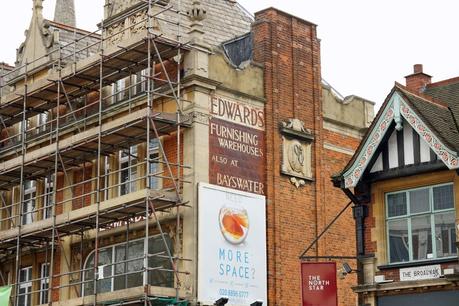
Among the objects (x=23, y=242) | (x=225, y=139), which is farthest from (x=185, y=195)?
(x=23, y=242)

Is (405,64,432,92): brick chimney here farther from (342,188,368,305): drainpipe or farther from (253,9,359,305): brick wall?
(253,9,359,305): brick wall

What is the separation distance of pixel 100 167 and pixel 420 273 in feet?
47.6

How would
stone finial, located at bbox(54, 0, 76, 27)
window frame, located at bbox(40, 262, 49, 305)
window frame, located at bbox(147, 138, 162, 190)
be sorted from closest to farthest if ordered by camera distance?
1. window frame, located at bbox(147, 138, 162, 190)
2. window frame, located at bbox(40, 262, 49, 305)
3. stone finial, located at bbox(54, 0, 76, 27)

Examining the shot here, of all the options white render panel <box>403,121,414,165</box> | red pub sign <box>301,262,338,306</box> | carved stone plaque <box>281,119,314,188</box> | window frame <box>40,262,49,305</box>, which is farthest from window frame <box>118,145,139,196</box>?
white render panel <box>403,121,414,165</box>

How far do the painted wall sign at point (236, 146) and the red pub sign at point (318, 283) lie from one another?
6.74 meters

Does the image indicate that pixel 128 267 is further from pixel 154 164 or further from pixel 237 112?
pixel 237 112

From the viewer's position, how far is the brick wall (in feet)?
113

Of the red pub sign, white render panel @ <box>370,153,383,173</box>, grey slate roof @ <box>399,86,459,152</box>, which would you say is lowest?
the red pub sign

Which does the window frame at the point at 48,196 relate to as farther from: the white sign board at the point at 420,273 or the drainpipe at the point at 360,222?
the white sign board at the point at 420,273

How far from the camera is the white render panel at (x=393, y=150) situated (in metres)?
26.3

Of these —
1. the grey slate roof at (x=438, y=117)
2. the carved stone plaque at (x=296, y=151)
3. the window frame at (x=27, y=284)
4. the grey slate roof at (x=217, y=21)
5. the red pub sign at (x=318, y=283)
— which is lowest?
the red pub sign at (x=318, y=283)

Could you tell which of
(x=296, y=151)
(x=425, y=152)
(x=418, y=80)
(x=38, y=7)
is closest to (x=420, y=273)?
(x=425, y=152)


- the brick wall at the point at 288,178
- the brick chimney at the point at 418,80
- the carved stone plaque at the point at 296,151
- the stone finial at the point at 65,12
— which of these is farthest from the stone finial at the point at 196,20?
the stone finial at the point at 65,12

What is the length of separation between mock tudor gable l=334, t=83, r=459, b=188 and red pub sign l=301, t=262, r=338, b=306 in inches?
87.1
